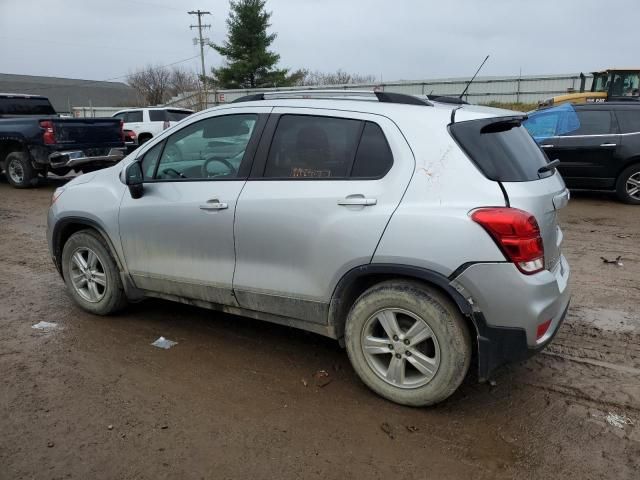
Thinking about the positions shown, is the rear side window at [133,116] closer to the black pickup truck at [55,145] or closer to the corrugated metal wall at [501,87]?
the black pickup truck at [55,145]

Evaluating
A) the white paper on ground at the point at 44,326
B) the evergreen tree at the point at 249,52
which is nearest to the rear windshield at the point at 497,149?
the white paper on ground at the point at 44,326

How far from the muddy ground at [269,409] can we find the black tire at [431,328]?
5.0 inches

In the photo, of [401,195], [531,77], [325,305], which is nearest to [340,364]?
[325,305]

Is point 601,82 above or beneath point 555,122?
above

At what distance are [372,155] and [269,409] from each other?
1.63 meters

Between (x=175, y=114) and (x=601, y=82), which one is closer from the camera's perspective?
(x=175, y=114)

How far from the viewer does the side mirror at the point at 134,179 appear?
3998 mm

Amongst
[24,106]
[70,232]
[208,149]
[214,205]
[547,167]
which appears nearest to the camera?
[547,167]

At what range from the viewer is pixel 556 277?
3064 millimetres

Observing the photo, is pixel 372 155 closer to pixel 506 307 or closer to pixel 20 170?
pixel 506 307

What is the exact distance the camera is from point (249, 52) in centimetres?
4456

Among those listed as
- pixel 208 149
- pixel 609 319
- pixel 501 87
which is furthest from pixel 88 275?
pixel 501 87

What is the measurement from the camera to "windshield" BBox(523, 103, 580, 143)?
9648mm

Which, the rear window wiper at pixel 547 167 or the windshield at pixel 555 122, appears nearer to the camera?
the rear window wiper at pixel 547 167
